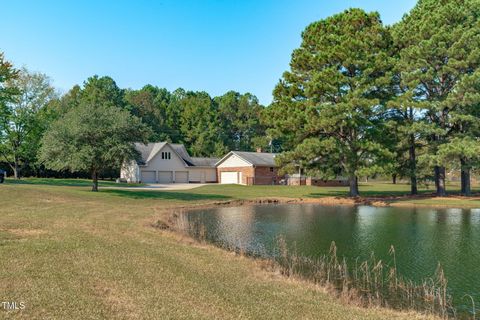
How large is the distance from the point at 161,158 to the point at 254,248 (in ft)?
162

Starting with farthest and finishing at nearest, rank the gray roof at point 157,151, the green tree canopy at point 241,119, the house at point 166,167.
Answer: the green tree canopy at point 241,119 < the gray roof at point 157,151 < the house at point 166,167

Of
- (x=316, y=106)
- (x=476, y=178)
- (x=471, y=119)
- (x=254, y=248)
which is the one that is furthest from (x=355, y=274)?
(x=476, y=178)

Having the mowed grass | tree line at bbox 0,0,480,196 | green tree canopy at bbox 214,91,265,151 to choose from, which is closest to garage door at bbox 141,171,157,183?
tree line at bbox 0,0,480,196

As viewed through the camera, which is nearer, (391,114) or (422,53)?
(422,53)

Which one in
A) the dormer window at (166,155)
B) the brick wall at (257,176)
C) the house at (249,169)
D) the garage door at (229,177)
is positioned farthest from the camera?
the garage door at (229,177)

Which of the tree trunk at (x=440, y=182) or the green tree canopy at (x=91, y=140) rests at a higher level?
the green tree canopy at (x=91, y=140)

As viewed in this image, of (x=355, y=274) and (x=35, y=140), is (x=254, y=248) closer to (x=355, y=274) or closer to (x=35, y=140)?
(x=355, y=274)

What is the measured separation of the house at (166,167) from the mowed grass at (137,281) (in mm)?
45514

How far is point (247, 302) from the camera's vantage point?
8250 mm

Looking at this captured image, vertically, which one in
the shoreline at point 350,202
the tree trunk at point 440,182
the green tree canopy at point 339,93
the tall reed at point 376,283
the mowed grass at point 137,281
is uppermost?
the green tree canopy at point 339,93

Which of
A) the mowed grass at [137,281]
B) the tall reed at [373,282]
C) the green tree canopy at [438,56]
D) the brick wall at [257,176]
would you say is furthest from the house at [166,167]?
the tall reed at [373,282]

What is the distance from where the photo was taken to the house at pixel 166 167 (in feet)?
203

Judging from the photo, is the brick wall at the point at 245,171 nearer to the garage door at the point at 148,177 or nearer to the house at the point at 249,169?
the house at the point at 249,169

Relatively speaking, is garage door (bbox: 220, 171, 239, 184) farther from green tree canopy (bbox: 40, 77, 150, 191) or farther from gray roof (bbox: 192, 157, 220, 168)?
green tree canopy (bbox: 40, 77, 150, 191)
